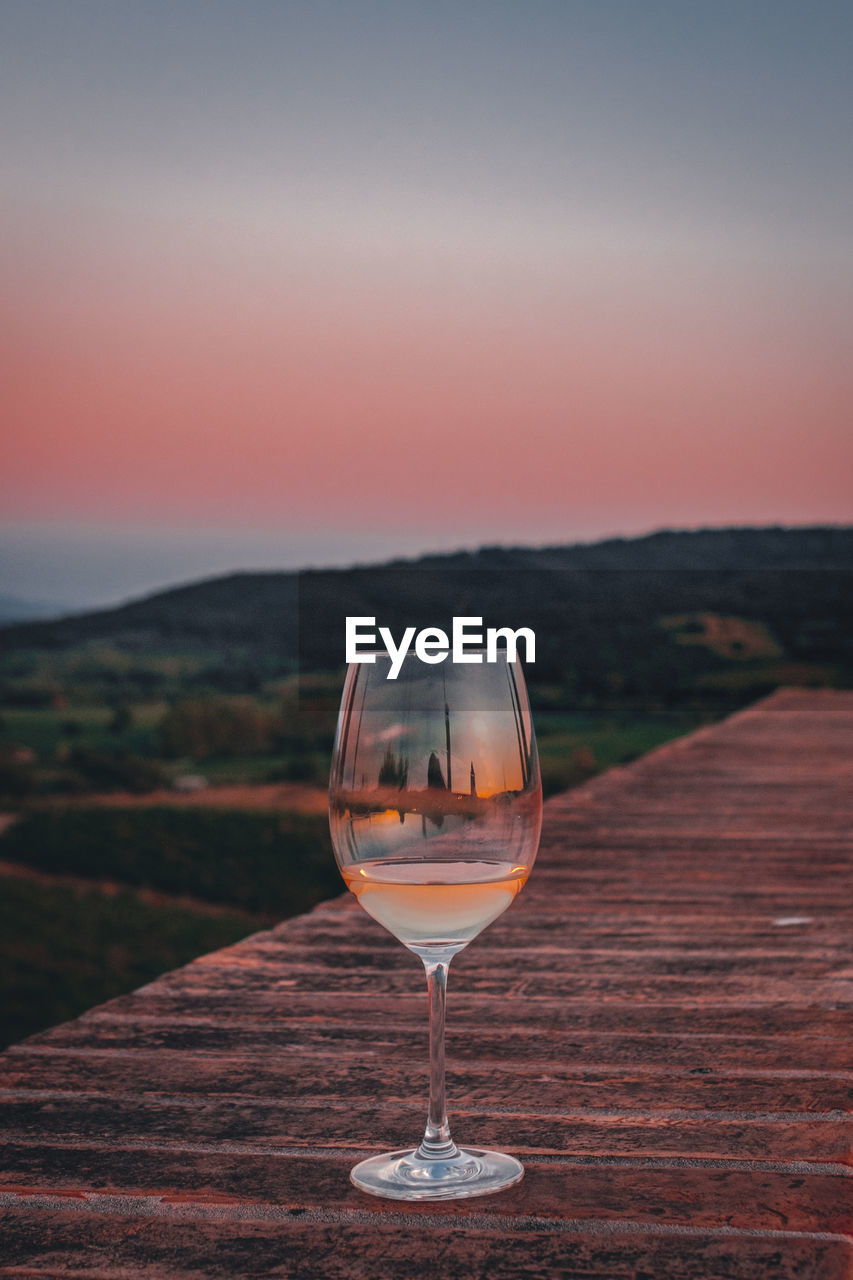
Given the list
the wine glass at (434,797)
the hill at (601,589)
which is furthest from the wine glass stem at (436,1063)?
the hill at (601,589)

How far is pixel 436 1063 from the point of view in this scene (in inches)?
51.9

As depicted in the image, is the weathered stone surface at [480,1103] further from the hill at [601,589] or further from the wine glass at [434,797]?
the hill at [601,589]

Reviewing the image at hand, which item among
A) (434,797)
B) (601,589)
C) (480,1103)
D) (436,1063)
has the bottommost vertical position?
(480,1103)

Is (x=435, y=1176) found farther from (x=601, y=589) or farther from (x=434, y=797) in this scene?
(x=601, y=589)

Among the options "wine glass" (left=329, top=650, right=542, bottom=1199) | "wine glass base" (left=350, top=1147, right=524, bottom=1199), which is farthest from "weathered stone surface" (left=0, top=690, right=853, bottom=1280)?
"wine glass" (left=329, top=650, right=542, bottom=1199)

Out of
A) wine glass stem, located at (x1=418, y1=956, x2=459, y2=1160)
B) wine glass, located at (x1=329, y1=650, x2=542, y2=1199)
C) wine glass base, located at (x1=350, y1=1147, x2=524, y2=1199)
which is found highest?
wine glass, located at (x1=329, y1=650, x2=542, y2=1199)

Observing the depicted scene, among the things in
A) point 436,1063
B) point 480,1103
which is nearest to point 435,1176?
point 436,1063

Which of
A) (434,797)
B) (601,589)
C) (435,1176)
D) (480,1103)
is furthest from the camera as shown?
(601,589)

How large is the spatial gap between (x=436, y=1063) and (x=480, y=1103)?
0.50 metres

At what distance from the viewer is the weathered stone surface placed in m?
1.25

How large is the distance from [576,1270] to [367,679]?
22.8 inches

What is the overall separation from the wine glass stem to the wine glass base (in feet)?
0.06

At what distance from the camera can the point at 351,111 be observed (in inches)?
493

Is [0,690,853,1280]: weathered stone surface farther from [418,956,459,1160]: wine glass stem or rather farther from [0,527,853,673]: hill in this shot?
[0,527,853,673]: hill
